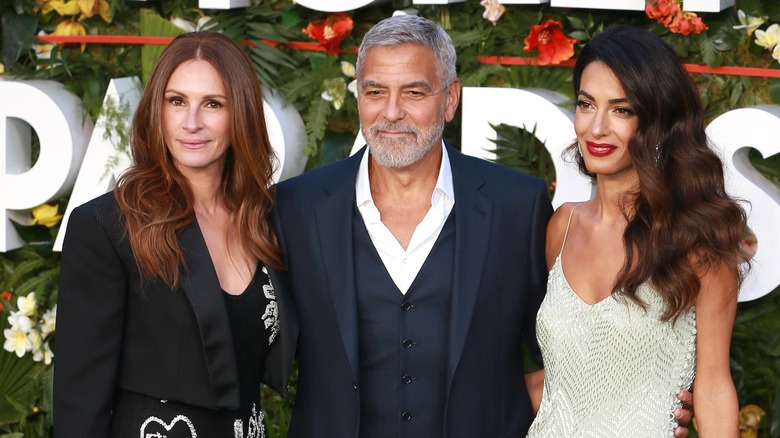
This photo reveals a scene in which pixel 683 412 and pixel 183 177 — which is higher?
pixel 183 177

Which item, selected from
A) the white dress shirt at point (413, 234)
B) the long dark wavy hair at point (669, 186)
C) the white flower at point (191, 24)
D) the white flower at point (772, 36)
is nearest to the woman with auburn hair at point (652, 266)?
the long dark wavy hair at point (669, 186)

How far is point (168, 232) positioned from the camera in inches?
121

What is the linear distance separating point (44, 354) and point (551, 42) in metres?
2.72

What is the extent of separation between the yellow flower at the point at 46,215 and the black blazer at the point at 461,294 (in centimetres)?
222

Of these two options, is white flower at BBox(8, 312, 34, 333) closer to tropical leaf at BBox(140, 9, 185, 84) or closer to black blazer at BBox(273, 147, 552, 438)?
tropical leaf at BBox(140, 9, 185, 84)

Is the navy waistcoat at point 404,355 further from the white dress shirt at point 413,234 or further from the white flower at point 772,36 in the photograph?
the white flower at point 772,36

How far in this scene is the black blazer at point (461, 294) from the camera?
3.22 metres

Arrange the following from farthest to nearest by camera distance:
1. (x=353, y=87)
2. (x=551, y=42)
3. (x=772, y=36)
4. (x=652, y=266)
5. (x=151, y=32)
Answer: (x=151, y=32)
(x=353, y=87)
(x=551, y=42)
(x=772, y=36)
(x=652, y=266)

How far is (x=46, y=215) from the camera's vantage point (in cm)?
530

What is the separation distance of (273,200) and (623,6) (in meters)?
1.68

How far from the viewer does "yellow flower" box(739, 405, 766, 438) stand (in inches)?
170

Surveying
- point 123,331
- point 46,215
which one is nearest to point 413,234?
point 123,331

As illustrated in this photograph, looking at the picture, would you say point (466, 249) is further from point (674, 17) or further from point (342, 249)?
point (674, 17)

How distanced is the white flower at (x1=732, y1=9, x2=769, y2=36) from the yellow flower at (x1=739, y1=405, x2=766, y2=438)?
1411 mm
